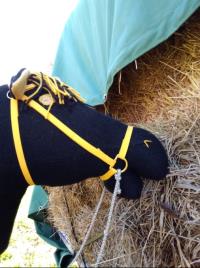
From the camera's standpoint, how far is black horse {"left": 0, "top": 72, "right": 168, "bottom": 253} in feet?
2.67

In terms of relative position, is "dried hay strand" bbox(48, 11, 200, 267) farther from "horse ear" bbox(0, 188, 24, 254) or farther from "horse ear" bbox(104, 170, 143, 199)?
"horse ear" bbox(0, 188, 24, 254)

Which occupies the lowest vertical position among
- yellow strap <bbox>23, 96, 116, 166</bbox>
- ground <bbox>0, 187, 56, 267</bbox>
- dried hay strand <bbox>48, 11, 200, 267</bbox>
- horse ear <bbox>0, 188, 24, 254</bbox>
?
ground <bbox>0, 187, 56, 267</bbox>

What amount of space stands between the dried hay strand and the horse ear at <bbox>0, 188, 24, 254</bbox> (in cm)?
22

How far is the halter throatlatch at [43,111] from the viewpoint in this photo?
0.81m

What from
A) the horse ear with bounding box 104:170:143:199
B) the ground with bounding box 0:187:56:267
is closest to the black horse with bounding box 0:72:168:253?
the horse ear with bounding box 104:170:143:199

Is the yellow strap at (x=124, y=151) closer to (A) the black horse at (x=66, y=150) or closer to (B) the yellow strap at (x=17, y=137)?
(A) the black horse at (x=66, y=150)

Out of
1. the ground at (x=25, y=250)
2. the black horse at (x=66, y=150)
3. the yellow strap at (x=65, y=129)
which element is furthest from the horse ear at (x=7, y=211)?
the ground at (x=25, y=250)

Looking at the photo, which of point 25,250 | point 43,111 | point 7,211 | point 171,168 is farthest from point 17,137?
point 25,250

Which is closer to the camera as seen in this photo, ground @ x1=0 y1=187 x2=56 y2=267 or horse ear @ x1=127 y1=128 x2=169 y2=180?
horse ear @ x1=127 y1=128 x2=169 y2=180

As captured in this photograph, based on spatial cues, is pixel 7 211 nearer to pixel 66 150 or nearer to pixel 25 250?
pixel 66 150

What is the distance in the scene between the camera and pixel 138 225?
0.93 meters

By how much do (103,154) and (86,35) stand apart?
47 cm

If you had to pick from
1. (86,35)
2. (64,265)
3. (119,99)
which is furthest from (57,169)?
(64,265)

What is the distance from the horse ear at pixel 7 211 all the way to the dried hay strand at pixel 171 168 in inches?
8.5
